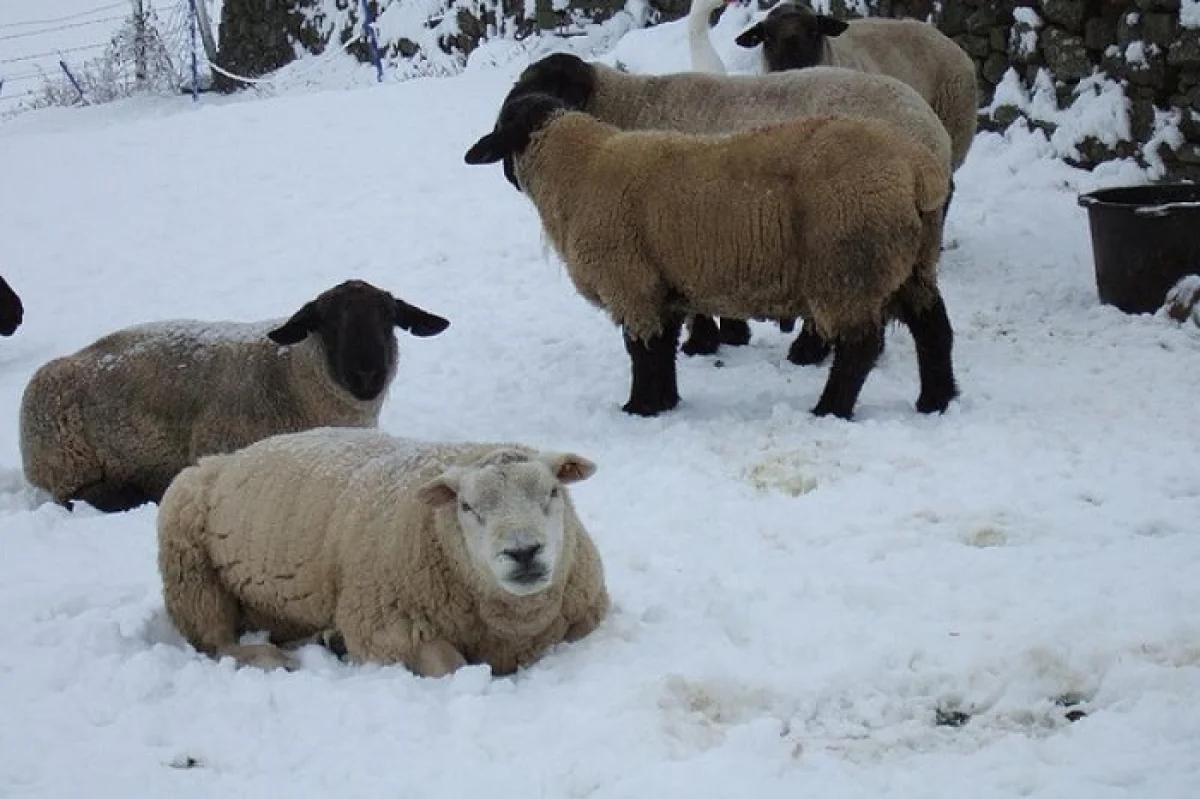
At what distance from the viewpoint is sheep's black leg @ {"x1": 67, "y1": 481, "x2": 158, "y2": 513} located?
8078 millimetres

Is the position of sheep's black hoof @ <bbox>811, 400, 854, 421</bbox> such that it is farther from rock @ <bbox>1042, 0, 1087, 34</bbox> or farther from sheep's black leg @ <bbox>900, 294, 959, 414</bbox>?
rock @ <bbox>1042, 0, 1087, 34</bbox>

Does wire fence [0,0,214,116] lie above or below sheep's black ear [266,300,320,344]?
above

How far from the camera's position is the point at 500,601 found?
4.93 meters

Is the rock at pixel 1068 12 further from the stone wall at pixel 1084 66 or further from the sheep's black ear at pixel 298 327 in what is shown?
the sheep's black ear at pixel 298 327

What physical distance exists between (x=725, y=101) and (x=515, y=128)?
169 cm

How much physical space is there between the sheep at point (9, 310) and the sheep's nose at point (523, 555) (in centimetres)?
803

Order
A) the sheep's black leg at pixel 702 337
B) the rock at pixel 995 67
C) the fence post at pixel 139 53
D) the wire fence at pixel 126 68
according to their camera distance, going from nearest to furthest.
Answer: the sheep's black leg at pixel 702 337 → the rock at pixel 995 67 → the wire fence at pixel 126 68 → the fence post at pixel 139 53

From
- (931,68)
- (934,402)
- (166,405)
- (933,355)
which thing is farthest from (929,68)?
(166,405)

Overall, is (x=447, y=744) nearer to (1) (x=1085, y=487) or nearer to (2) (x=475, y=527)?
(2) (x=475, y=527)

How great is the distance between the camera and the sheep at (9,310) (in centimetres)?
1127

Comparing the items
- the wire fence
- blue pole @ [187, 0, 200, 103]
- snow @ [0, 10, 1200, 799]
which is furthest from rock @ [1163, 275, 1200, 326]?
the wire fence

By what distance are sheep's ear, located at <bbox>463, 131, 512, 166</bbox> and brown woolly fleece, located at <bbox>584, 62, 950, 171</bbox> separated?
56.0 inches

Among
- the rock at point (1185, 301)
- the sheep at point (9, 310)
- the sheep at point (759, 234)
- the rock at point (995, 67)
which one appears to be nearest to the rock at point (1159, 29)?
the rock at point (995, 67)

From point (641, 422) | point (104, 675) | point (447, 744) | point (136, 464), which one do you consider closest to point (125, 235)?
point (136, 464)
